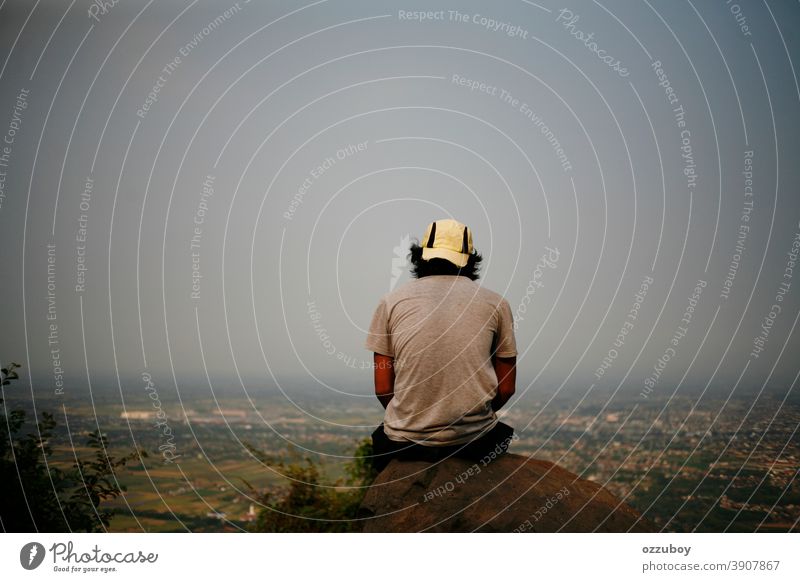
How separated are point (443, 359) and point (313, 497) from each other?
180 centimetres

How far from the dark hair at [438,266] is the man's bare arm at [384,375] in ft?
1.97

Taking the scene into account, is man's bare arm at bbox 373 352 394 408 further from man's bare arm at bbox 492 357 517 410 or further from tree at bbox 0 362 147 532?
tree at bbox 0 362 147 532

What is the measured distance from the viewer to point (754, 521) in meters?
5.22

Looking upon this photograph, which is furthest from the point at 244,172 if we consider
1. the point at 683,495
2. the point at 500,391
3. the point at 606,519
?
the point at 683,495

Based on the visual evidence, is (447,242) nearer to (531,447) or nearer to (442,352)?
(442,352)

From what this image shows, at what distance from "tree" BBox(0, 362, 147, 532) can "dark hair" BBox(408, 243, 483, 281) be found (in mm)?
2813

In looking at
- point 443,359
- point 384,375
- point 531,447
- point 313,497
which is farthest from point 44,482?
point 531,447

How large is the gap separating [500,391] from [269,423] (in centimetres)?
245

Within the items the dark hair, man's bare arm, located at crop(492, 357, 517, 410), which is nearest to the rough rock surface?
man's bare arm, located at crop(492, 357, 517, 410)

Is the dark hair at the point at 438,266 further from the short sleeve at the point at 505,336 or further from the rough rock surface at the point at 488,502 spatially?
the rough rock surface at the point at 488,502

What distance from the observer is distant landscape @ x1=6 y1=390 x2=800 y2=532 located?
522cm

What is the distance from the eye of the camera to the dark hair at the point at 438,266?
4.39 m

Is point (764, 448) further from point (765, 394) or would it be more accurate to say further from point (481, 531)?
point (481, 531)
